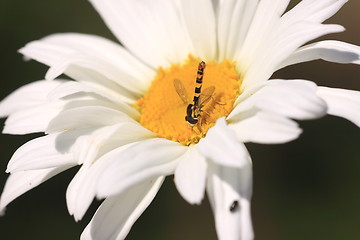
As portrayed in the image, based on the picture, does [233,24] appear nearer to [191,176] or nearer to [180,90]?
[180,90]

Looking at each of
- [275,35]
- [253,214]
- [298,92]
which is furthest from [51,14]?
[298,92]

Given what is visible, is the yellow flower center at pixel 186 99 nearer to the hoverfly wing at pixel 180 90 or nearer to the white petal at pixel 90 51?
the hoverfly wing at pixel 180 90

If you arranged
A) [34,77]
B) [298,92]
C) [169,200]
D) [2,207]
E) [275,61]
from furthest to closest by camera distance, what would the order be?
[34,77]
[169,200]
[2,207]
[275,61]
[298,92]

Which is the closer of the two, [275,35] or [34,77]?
[275,35]

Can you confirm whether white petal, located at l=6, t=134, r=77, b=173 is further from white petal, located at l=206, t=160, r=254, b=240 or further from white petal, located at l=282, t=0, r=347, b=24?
white petal, located at l=282, t=0, r=347, b=24

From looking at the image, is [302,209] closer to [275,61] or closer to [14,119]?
[275,61]

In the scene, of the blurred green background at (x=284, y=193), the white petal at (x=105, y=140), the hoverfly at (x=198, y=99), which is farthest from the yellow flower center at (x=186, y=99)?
the blurred green background at (x=284, y=193)

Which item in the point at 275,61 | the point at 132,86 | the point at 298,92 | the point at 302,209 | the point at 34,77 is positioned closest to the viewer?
the point at 298,92

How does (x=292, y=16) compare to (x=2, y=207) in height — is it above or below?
above
